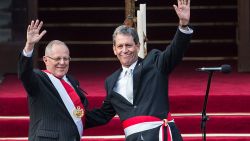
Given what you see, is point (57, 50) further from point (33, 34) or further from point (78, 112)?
point (78, 112)

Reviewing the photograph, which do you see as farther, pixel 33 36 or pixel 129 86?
pixel 129 86

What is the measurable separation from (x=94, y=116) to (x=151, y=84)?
530 mm

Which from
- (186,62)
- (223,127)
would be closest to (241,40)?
(186,62)

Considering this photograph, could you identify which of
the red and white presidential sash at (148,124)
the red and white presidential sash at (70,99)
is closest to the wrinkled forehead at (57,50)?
the red and white presidential sash at (70,99)

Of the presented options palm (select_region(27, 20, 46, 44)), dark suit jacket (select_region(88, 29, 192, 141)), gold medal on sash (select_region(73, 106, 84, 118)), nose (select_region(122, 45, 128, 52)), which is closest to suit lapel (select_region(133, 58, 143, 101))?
dark suit jacket (select_region(88, 29, 192, 141))

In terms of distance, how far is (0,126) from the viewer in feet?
→ 23.9

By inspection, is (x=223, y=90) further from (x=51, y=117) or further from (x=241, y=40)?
(x=51, y=117)

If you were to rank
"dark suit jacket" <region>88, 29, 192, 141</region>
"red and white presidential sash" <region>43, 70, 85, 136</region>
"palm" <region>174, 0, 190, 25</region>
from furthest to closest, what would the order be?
"red and white presidential sash" <region>43, 70, 85, 136</region> < "dark suit jacket" <region>88, 29, 192, 141</region> < "palm" <region>174, 0, 190, 25</region>

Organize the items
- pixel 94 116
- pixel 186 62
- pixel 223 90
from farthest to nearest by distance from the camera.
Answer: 1. pixel 186 62
2. pixel 223 90
3. pixel 94 116

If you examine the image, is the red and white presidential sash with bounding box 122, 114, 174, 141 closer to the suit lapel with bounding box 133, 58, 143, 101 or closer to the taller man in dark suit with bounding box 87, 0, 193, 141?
the taller man in dark suit with bounding box 87, 0, 193, 141

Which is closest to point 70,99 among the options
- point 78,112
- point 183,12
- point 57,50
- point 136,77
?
point 78,112

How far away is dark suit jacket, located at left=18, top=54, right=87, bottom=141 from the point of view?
4336mm

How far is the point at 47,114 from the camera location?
4359 mm

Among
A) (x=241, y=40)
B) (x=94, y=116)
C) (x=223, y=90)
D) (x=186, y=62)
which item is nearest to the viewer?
(x=94, y=116)
